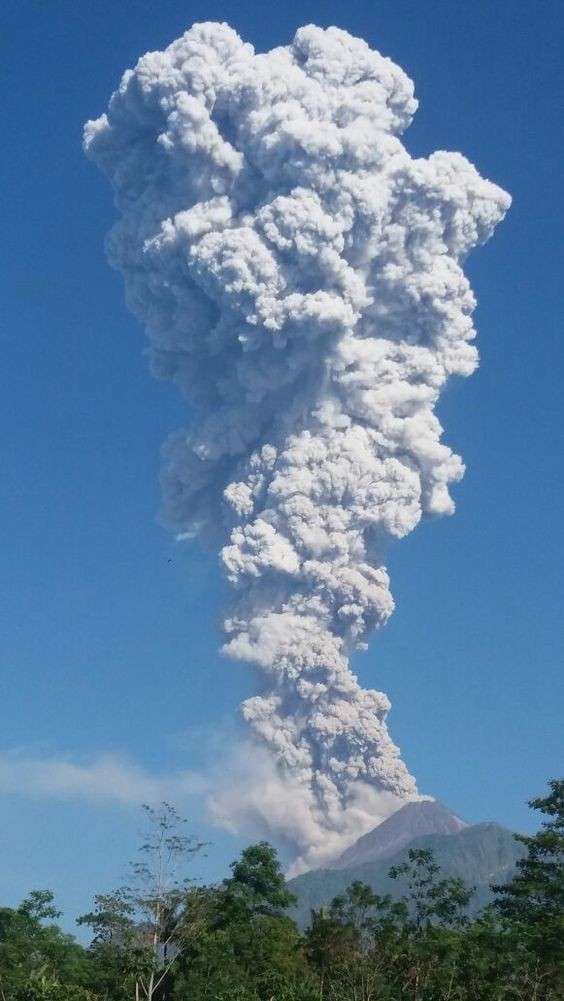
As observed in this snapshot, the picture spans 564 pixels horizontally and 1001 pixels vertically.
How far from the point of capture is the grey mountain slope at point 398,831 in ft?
390

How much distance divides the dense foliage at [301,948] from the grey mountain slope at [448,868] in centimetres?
7427

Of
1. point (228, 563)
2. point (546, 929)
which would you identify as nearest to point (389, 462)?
point (228, 563)

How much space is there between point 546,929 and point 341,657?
47277 mm

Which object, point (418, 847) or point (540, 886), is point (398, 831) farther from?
point (540, 886)

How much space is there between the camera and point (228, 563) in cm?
8869

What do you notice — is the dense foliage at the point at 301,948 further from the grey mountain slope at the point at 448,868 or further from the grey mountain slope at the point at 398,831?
the grey mountain slope at the point at 448,868

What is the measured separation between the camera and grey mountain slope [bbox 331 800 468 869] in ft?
390

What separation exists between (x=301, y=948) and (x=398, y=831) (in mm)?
85268

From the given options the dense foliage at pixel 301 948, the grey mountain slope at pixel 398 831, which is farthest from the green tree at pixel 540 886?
the grey mountain slope at pixel 398 831

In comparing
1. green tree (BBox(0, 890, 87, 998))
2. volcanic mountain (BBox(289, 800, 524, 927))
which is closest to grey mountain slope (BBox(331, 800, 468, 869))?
volcanic mountain (BBox(289, 800, 524, 927))

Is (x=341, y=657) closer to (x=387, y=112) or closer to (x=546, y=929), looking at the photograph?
(x=387, y=112)

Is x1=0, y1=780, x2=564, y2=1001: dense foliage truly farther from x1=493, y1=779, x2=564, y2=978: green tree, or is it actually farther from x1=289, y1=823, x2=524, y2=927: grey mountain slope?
x1=289, y1=823, x2=524, y2=927: grey mountain slope

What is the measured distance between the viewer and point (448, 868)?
160 m

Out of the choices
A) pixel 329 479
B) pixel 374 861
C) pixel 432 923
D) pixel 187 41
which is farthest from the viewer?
pixel 374 861
